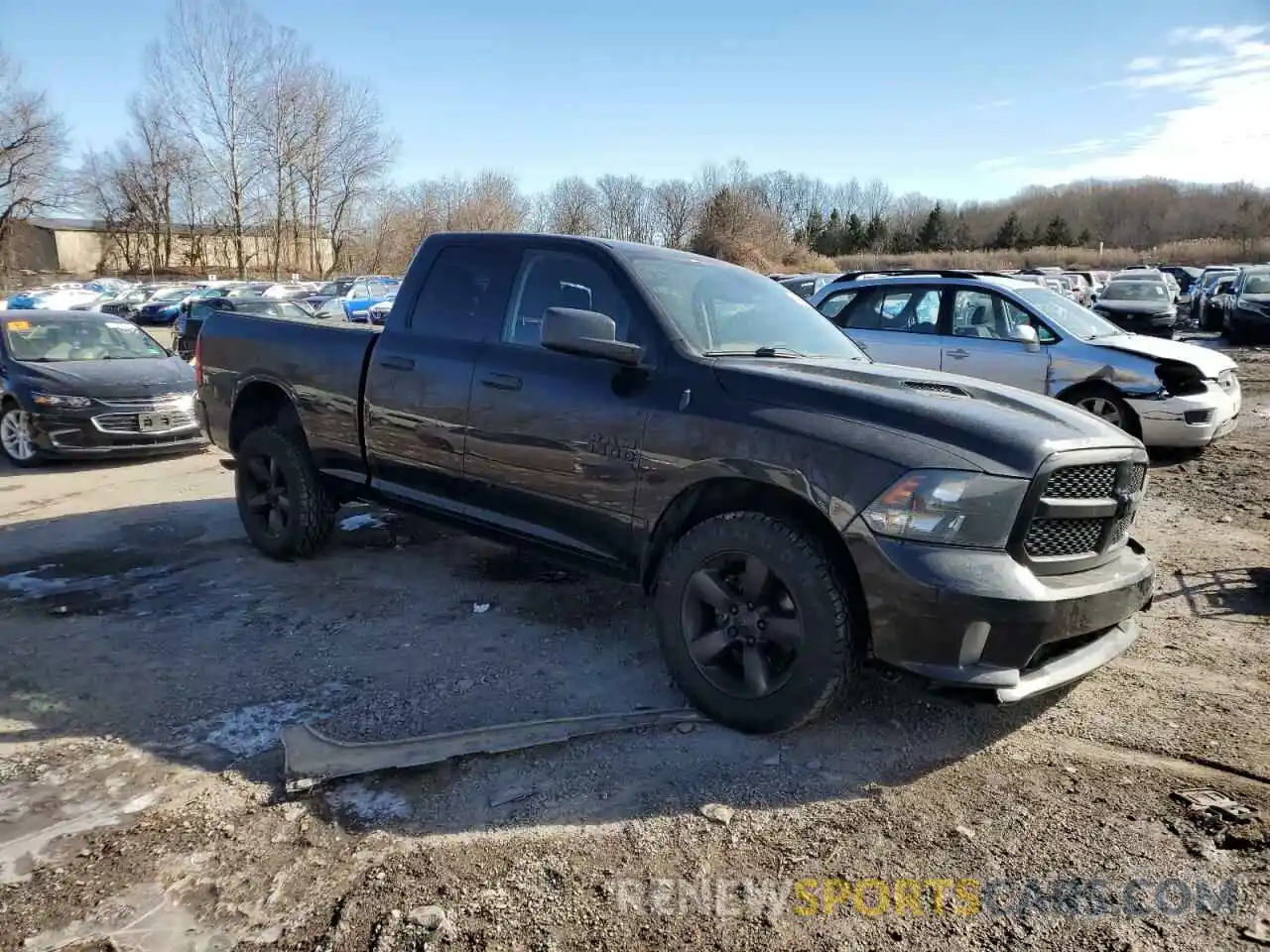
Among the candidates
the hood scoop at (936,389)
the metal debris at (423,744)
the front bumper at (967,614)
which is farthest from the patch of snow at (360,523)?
the front bumper at (967,614)

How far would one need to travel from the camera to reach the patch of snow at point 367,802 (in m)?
3.03

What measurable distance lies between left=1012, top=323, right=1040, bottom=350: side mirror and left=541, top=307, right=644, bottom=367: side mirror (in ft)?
20.1

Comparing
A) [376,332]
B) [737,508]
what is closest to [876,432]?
[737,508]

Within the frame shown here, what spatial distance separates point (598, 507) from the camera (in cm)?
394

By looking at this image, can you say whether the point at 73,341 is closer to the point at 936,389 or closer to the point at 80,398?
the point at 80,398

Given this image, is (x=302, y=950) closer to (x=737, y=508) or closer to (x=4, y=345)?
(x=737, y=508)

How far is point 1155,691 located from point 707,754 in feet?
6.77

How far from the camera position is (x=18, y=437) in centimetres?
884

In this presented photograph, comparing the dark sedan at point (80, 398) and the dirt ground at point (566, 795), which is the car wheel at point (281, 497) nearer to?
the dirt ground at point (566, 795)

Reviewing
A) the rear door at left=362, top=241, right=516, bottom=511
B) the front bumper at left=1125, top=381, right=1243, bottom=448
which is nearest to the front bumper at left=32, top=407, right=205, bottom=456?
the rear door at left=362, top=241, right=516, bottom=511

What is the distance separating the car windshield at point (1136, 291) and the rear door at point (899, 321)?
13693 mm

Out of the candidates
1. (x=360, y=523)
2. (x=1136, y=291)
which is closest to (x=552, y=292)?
(x=360, y=523)

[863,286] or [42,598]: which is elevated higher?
[863,286]

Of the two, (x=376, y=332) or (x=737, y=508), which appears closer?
(x=737, y=508)
